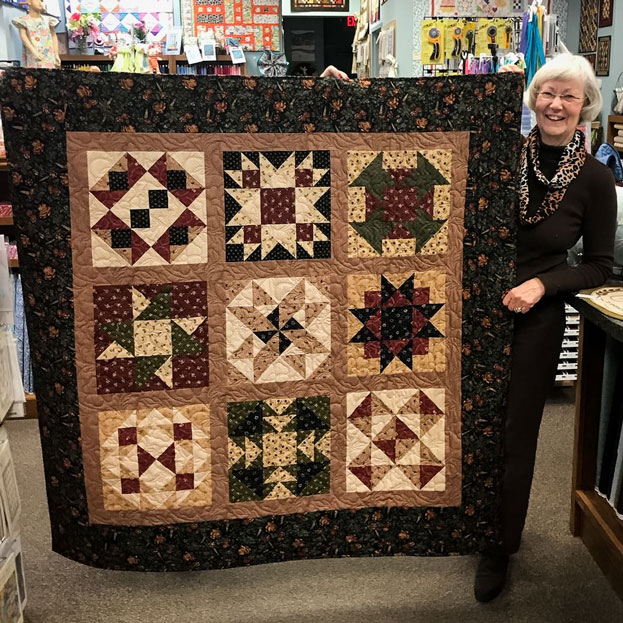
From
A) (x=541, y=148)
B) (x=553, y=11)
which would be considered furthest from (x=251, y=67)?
(x=541, y=148)

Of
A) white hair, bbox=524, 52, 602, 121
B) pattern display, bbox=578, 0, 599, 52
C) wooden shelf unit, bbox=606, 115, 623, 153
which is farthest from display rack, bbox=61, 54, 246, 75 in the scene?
white hair, bbox=524, 52, 602, 121

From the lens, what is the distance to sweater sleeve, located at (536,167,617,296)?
1.90 metres

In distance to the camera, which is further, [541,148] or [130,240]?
[541,148]

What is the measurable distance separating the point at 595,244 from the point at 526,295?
0.82 ft

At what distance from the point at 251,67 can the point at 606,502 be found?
6.74 m

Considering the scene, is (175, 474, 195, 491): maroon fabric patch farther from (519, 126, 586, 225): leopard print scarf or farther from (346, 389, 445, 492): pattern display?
(519, 126, 586, 225): leopard print scarf

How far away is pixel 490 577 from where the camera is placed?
82.1 inches

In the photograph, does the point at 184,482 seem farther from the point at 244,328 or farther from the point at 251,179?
the point at 251,179

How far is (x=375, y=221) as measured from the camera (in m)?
1.86

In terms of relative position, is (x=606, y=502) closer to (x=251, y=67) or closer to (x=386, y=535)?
(x=386, y=535)

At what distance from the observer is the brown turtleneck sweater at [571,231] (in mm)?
1902

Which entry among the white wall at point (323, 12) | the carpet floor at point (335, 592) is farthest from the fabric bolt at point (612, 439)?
the white wall at point (323, 12)

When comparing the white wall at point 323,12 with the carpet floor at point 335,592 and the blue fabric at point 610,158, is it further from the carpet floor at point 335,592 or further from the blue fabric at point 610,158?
the carpet floor at point 335,592

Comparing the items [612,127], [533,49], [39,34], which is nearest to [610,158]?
[533,49]
